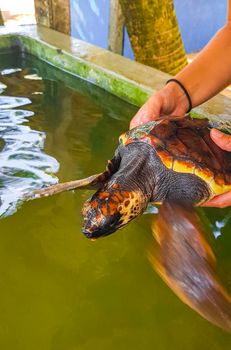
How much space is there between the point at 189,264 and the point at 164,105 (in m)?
0.77

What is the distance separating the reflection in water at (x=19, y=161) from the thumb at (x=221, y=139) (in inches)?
29.5

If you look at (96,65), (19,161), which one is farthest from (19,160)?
(96,65)

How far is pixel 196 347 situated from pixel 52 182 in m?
0.94

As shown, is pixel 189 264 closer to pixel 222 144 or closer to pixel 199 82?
pixel 222 144

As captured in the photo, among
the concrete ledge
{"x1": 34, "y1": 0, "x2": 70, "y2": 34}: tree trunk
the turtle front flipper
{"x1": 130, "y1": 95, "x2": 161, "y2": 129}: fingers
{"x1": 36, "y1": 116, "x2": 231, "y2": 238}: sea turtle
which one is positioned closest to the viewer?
the turtle front flipper

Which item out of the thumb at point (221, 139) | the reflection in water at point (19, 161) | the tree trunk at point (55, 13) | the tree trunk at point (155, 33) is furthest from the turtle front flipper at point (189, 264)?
the tree trunk at point (55, 13)

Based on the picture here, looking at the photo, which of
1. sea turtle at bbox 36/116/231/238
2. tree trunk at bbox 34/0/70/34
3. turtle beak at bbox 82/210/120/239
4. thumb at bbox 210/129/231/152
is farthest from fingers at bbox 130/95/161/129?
tree trunk at bbox 34/0/70/34

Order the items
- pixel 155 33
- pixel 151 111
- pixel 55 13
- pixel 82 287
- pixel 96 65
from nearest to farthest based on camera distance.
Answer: pixel 82 287
pixel 151 111
pixel 96 65
pixel 155 33
pixel 55 13

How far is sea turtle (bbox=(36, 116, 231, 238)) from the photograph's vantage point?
129cm

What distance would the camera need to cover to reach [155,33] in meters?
2.89

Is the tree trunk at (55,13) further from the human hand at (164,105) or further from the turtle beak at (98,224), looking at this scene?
the turtle beak at (98,224)

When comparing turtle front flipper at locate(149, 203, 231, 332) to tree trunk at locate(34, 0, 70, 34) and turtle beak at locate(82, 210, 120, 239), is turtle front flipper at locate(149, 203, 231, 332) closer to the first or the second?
turtle beak at locate(82, 210, 120, 239)

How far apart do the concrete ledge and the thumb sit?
73 cm

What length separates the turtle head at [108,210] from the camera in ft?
3.67
